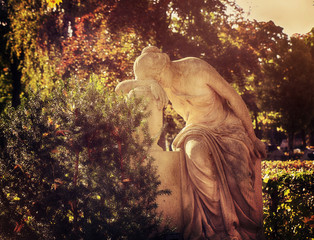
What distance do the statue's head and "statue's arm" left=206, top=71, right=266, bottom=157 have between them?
60cm

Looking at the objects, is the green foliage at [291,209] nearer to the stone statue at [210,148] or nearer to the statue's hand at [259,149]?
the stone statue at [210,148]

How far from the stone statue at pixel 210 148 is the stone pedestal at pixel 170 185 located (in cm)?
8

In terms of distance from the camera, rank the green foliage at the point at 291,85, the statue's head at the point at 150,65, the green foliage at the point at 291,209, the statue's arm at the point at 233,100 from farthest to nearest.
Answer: the green foliage at the point at 291,85 → the green foliage at the point at 291,209 → the statue's arm at the point at 233,100 → the statue's head at the point at 150,65

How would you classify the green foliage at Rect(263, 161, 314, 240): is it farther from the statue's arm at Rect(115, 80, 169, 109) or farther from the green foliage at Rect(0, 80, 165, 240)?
the green foliage at Rect(0, 80, 165, 240)

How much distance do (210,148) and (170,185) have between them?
0.61m

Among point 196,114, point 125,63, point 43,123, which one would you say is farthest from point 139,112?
point 125,63

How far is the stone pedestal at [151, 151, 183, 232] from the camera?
150 inches

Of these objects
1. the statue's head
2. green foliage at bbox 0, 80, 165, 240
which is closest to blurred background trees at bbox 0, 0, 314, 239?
green foliage at bbox 0, 80, 165, 240

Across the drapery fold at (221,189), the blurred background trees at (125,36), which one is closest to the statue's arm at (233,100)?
the drapery fold at (221,189)

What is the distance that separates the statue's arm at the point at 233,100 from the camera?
13.9 ft

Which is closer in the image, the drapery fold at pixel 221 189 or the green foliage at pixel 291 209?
the drapery fold at pixel 221 189

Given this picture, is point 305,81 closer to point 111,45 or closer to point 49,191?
point 111,45

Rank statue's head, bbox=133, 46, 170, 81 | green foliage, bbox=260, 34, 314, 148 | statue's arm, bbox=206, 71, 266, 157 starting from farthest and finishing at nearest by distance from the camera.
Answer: green foliage, bbox=260, 34, 314, 148, statue's arm, bbox=206, 71, 266, 157, statue's head, bbox=133, 46, 170, 81

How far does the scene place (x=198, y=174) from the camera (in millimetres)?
3779
